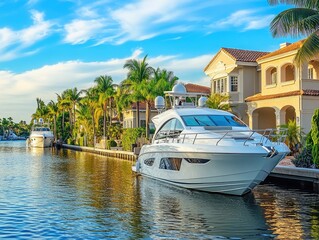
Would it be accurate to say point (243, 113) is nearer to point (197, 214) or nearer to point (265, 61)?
point (265, 61)

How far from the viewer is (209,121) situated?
19359 mm

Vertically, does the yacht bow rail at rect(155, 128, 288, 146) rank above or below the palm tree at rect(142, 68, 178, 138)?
below

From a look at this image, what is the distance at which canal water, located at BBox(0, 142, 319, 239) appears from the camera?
11.9 m

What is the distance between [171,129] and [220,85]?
20330 mm

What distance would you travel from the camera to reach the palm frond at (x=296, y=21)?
21.1 meters

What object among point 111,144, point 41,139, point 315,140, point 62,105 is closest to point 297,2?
point 315,140

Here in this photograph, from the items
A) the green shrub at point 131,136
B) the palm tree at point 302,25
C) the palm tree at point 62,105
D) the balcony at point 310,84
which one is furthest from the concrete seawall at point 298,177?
the palm tree at point 62,105

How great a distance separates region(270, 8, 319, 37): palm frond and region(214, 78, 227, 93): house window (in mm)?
17162

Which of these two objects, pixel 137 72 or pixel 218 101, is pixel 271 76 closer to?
pixel 218 101

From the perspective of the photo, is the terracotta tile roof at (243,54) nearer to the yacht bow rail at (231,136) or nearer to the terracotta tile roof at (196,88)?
the terracotta tile roof at (196,88)

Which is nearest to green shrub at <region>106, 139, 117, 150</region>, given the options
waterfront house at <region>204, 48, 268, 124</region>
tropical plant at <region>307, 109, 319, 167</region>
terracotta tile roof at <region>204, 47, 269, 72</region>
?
terracotta tile roof at <region>204, 47, 269, 72</region>

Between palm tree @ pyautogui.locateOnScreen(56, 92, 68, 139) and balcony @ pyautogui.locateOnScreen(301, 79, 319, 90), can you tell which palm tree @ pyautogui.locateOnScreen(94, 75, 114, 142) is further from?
balcony @ pyautogui.locateOnScreen(301, 79, 319, 90)

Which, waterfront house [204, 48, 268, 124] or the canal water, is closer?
the canal water

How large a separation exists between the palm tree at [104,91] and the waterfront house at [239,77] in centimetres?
2174
